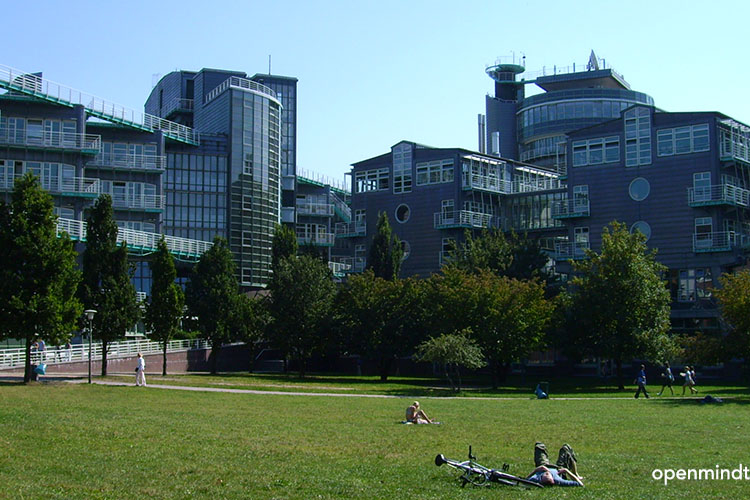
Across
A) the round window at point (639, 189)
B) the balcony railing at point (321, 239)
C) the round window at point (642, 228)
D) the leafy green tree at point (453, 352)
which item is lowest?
the leafy green tree at point (453, 352)

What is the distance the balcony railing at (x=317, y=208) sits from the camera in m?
102

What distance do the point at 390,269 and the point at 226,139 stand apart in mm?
25695

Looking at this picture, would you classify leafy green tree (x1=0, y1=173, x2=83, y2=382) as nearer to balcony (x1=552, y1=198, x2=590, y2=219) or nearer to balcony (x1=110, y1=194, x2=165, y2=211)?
balcony (x1=110, y1=194, x2=165, y2=211)

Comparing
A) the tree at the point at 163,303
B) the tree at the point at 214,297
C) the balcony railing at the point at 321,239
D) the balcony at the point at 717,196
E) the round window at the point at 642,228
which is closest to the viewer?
the tree at the point at 163,303

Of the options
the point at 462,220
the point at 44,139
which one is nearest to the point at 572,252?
the point at 462,220

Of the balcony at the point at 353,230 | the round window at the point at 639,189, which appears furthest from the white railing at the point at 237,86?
the round window at the point at 639,189

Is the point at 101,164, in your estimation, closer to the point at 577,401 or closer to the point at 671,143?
the point at 671,143

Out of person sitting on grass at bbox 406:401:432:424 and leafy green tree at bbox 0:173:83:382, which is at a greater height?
leafy green tree at bbox 0:173:83:382

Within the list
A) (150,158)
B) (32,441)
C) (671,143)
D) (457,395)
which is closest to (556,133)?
(671,143)

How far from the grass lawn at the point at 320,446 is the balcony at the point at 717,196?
3267 centimetres

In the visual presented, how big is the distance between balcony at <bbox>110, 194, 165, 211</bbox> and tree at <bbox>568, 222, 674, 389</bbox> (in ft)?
135

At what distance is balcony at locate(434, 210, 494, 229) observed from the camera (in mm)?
77188

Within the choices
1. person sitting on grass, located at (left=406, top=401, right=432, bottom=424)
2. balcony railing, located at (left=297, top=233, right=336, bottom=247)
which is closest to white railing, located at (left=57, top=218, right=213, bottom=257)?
balcony railing, located at (left=297, top=233, right=336, bottom=247)

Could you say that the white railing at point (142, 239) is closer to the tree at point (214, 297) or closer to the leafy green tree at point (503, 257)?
the tree at point (214, 297)
